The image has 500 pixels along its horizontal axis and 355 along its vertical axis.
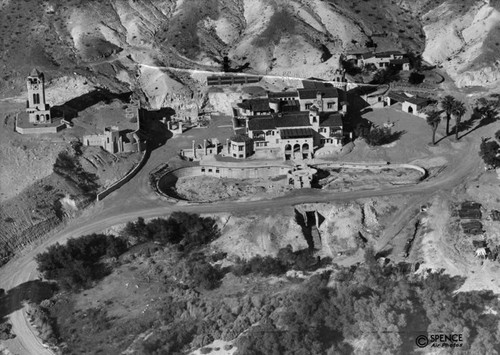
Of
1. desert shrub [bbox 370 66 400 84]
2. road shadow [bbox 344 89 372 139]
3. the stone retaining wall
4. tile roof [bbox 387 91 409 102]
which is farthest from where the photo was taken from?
desert shrub [bbox 370 66 400 84]

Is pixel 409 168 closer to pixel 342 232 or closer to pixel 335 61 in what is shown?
pixel 342 232

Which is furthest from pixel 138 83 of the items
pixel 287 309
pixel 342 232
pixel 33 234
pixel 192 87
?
pixel 287 309

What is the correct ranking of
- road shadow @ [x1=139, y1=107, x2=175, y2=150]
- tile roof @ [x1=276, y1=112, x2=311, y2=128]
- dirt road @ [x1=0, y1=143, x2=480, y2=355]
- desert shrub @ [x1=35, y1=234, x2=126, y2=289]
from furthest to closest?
road shadow @ [x1=139, y1=107, x2=175, y2=150], tile roof @ [x1=276, y1=112, x2=311, y2=128], dirt road @ [x1=0, y1=143, x2=480, y2=355], desert shrub @ [x1=35, y1=234, x2=126, y2=289]

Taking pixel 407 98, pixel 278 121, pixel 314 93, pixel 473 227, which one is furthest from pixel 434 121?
pixel 473 227

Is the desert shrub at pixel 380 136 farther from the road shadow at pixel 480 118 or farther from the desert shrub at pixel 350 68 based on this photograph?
the desert shrub at pixel 350 68

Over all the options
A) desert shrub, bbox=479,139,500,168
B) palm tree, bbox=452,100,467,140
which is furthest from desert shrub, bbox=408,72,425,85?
desert shrub, bbox=479,139,500,168

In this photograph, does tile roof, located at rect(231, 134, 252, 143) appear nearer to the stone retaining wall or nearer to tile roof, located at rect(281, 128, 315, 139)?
tile roof, located at rect(281, 128, 315, 139)
